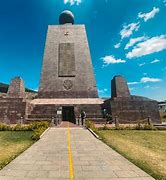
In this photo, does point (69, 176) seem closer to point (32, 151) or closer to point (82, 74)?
point (32, 151)

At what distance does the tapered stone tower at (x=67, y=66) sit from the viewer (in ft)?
104

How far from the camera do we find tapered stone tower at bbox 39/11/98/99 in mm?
31656

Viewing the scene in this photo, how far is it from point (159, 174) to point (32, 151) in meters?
5.73

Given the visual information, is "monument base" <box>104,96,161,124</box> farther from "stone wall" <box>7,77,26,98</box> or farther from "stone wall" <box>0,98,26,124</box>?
"stone wall" <box>7,77,26,98</box>

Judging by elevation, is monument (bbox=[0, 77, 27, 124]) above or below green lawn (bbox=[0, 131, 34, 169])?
above

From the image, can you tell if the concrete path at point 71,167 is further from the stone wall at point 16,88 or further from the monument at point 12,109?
the stone wall at point 16,88

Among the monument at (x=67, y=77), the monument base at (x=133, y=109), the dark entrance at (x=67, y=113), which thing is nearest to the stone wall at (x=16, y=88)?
the monument at (x=67, y=77)

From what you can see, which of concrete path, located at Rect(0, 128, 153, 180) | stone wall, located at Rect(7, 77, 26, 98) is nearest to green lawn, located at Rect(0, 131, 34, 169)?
concrete path, located at Rect(0, 128, 153, 180)

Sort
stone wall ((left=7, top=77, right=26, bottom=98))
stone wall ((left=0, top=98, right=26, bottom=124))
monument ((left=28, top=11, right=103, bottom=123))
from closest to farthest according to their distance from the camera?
1. stone wall ((left=0, top=98, right=26, bottom=124))
2. stone wall ((left=7, top=77, right=26, bottom=98))
3. monument ((left=28, top=11, right=103, bottom=123))

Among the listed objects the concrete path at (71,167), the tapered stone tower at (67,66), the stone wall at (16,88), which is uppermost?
the tapered stone tower at (67,66)

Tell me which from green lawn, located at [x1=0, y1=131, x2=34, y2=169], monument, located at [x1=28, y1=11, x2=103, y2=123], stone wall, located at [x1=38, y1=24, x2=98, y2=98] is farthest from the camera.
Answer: stone wall, located at [x1=38, y1=24, x2=98, y2=98]

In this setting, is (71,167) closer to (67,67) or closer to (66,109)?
(66,109)

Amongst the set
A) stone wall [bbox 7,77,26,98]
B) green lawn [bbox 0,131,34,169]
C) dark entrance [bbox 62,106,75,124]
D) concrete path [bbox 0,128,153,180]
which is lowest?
concrete path [bbox 0,128,153,180]

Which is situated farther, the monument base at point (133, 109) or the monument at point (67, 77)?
the monument at point (67, 77)
